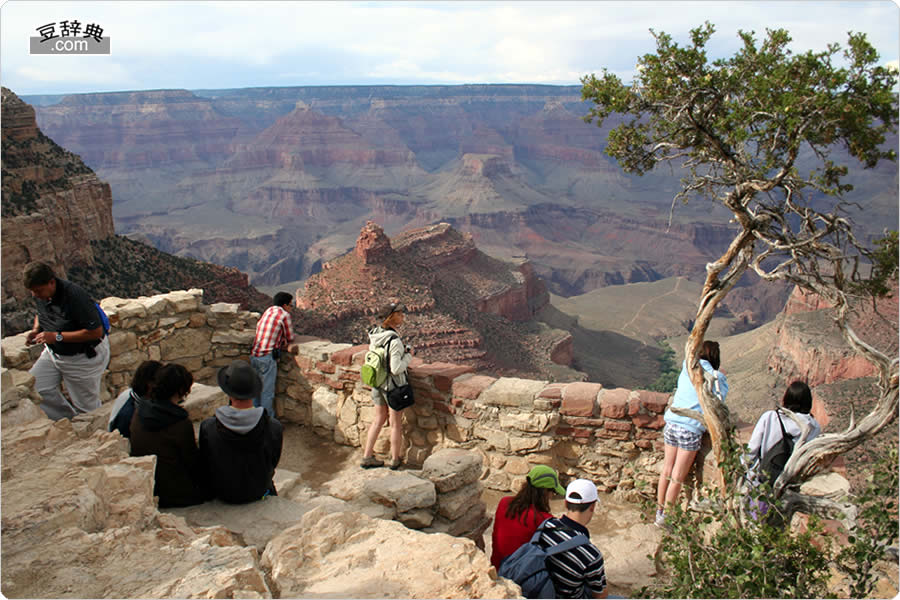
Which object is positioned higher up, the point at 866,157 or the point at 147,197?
the point at 866,157

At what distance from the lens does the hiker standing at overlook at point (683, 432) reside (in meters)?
5.31

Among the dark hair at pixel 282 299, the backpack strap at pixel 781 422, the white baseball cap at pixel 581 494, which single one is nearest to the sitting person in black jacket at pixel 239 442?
the white baseball cap at pixel 581 494

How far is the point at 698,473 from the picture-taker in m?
5.63

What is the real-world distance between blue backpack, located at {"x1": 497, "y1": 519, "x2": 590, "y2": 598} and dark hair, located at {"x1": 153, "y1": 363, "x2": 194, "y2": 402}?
246 centimetres

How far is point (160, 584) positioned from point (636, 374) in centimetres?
4361

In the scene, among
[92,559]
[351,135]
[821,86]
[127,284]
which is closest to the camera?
[92,559]

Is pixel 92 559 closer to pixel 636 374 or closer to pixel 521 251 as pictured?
pixel 636 374

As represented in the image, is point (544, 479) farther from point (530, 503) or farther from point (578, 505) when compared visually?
point (578, 505)

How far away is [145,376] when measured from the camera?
4.33 metres

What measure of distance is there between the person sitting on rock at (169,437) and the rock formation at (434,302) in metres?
22.3

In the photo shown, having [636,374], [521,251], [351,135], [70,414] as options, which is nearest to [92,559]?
[70,414]

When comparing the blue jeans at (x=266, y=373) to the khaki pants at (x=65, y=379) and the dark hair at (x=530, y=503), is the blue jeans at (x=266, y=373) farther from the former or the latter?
the dark hair at (x=530, y=503)

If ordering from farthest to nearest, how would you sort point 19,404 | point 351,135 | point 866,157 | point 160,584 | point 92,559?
1. point 351,135
2. point 866,157
3. point 19,404
4. point 92,559
5. point 160,584

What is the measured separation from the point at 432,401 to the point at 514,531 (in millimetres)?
3005
